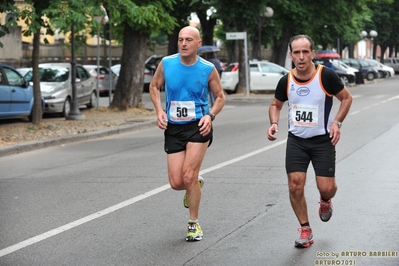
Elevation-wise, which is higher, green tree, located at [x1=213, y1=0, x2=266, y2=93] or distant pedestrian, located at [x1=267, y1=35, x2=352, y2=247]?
green tree, located at [x1=213, y1=0, x2=266, y2=93]

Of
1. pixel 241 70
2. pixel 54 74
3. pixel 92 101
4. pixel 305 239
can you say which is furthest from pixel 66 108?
pixel 305 239

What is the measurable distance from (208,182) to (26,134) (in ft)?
26.1

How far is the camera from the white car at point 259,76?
127ft

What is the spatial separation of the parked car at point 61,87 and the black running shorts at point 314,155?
56.0 ft

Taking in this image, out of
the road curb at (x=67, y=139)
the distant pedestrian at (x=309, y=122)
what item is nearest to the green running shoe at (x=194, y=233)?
the distant pedestrian at (x=309, y=122)

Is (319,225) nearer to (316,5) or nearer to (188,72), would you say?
(188,72)

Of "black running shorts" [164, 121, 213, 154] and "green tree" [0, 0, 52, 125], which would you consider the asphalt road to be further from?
"green tree" [0, 0, 52, 125]

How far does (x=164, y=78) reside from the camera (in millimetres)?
7695

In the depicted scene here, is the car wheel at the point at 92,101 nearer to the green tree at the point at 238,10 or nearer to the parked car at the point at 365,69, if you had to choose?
the green tree at the point at 238,10

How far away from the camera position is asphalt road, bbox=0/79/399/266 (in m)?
6.89

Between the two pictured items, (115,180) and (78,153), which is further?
(78,153)

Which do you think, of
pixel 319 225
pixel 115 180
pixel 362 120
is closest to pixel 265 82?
pixel 362 120

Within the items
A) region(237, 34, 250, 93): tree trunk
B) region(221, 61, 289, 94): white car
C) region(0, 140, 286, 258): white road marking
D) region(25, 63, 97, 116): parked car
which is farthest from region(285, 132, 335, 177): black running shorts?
region(221, 61, 289, 94): white car

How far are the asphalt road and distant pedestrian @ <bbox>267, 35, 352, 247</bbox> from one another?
449mm
